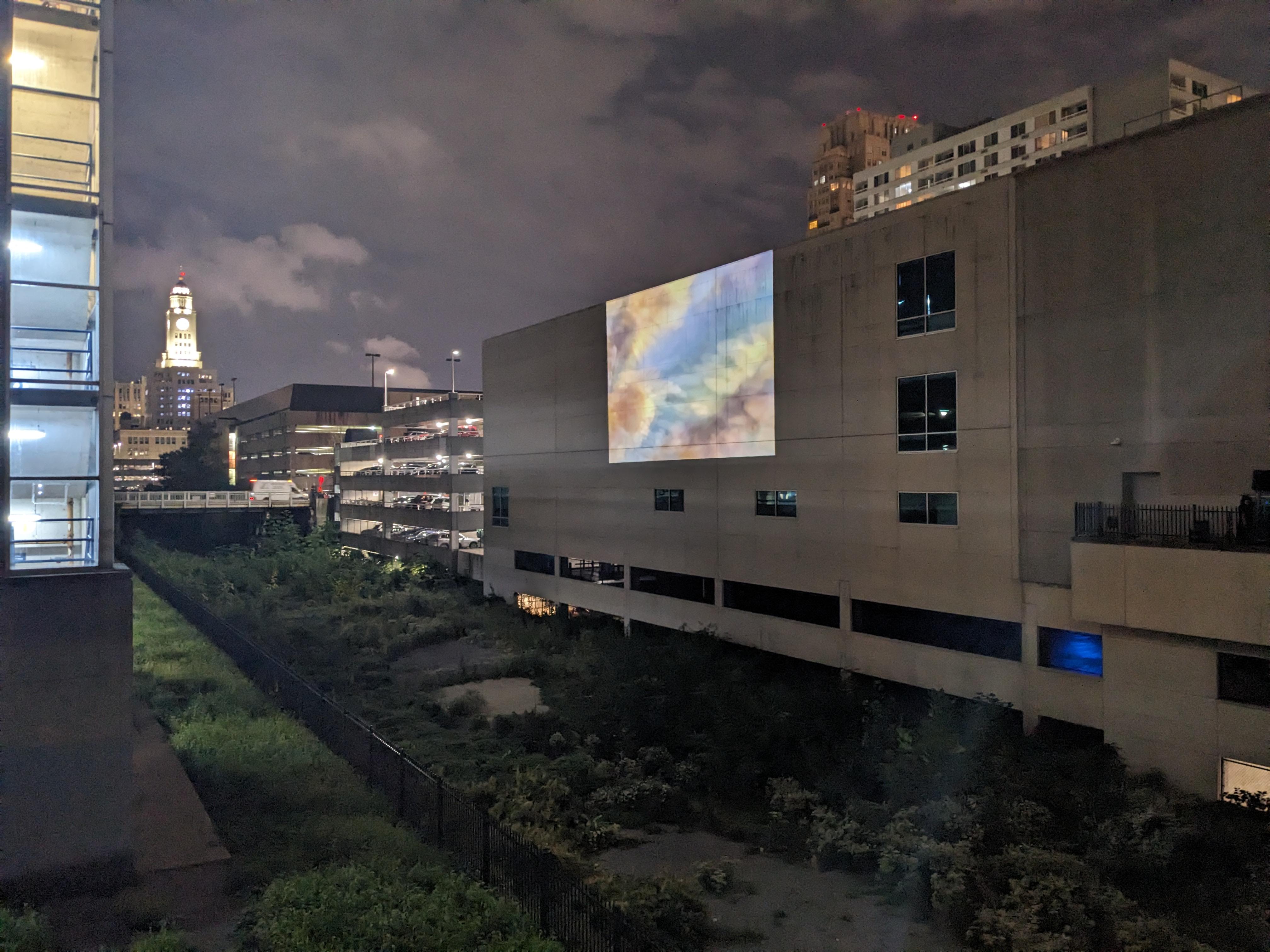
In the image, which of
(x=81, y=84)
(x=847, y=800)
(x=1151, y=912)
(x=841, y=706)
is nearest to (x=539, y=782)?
(x=847, y=800)

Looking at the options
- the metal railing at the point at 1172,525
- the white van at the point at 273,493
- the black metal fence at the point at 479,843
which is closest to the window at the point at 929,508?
the metal railing at the point at 1172,525

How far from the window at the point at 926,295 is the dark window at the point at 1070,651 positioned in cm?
776

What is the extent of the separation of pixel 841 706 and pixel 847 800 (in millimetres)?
4679

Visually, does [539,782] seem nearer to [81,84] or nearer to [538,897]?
[538,897]

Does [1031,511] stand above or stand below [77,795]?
above

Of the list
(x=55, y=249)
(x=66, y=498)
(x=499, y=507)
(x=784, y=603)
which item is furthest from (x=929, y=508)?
(x=499, y=507)

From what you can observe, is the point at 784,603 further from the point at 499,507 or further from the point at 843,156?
the point at 843,156

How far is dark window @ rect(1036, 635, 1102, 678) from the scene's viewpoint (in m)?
19.0

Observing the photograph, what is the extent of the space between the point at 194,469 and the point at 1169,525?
343 ft

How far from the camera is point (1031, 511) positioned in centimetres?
2033

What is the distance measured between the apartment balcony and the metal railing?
0.05 feet

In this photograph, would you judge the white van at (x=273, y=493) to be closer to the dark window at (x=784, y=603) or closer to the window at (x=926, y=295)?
the dark window at (x=784, y=603)

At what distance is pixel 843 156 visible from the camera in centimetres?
13750

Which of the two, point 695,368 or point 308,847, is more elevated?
point 695,368
